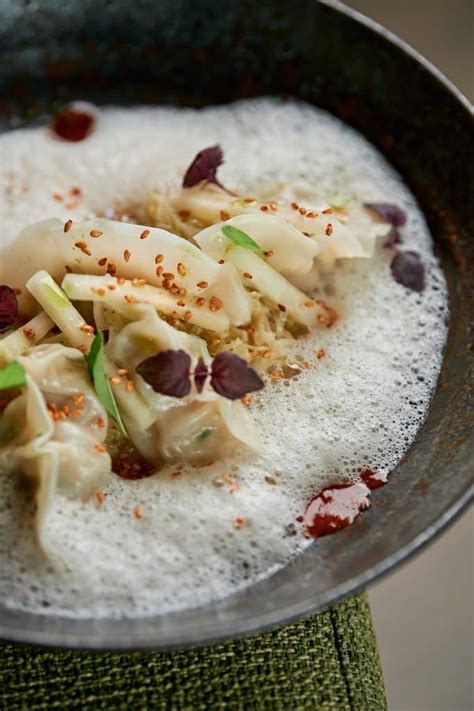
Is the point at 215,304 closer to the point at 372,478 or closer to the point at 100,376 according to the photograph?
the point at 100,376

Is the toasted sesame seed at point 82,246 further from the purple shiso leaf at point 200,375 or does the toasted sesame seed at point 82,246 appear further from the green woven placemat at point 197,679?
the green woven placemat at point 197,679

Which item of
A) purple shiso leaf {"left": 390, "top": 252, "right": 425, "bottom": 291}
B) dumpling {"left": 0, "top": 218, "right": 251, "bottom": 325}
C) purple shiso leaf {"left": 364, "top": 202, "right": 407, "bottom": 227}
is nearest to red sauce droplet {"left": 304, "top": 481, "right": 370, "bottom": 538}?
dumpling {"left": 0, "top": 218, "right": 251, "bottom": 325}

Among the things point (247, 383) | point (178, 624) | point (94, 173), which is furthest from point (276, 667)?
point (94, 173)

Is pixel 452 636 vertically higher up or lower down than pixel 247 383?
lower down

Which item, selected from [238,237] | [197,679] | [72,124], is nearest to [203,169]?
[238,237]

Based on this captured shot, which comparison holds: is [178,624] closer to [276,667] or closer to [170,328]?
[276,667]

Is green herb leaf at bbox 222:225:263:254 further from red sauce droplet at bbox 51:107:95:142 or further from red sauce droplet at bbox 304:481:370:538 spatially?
red sauce droplet at bbox 51:107:95:142
